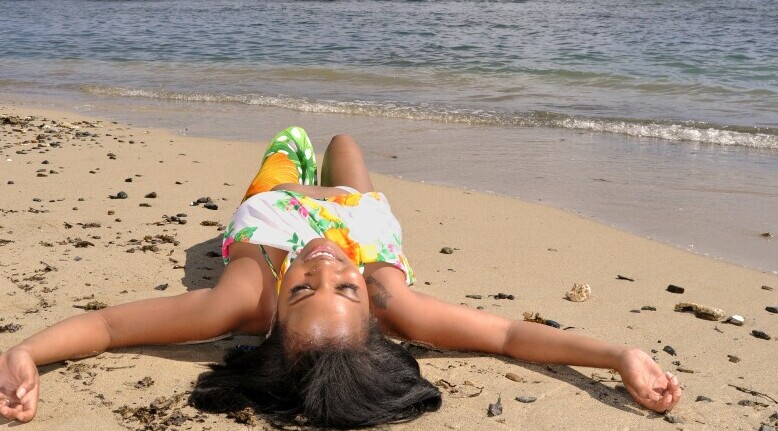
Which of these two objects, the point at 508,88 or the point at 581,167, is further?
the point at 508,88

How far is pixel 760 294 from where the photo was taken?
15.7ft

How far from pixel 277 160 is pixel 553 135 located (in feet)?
17.1

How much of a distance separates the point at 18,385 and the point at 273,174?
206cm

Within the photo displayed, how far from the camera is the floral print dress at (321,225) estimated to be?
410 centimetres

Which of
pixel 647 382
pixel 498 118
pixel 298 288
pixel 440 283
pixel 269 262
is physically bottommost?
pixel 498 118

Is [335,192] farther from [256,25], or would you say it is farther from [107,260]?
[256,25]

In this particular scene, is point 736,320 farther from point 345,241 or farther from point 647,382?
point 345,241

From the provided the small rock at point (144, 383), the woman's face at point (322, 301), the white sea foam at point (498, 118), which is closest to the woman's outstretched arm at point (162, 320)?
the small rock at point (144, 383)

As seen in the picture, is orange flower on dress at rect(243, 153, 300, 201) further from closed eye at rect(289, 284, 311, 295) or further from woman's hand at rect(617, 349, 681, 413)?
woman's hand at rect(617, 349, 681, 413)

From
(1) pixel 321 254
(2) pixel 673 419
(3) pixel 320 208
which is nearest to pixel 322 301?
(1) pixel 321 254

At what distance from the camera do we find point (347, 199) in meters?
4.56

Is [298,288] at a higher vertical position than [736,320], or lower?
higher

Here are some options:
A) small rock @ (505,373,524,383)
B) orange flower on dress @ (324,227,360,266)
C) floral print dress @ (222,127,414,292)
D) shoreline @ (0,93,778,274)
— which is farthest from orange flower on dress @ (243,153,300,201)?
shoreline @ (0,93,778,274)

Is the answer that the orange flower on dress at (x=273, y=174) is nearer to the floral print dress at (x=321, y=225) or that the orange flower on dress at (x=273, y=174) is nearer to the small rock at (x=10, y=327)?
the floral print dress at (x=321, y=225)
